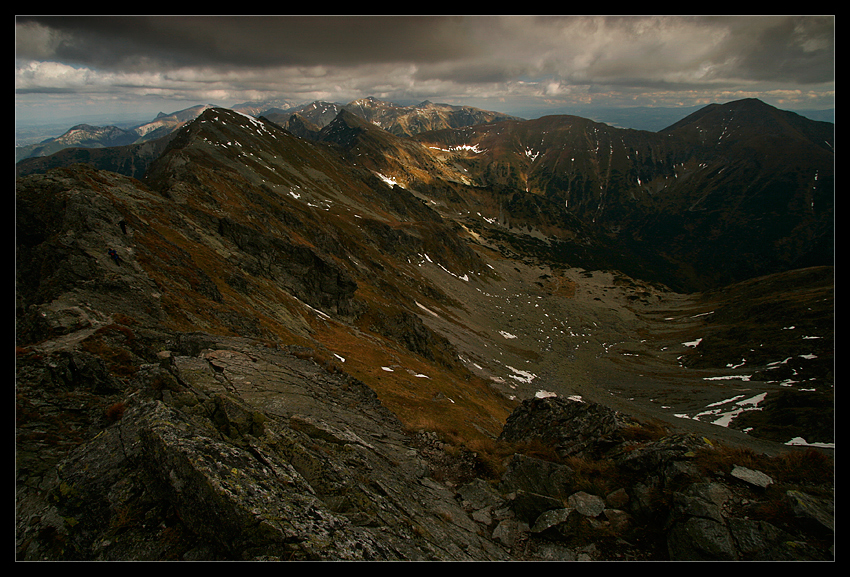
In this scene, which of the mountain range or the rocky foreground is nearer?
the rocky foreground

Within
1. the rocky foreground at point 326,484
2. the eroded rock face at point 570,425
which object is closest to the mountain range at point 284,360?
the rocky foreground at point 326,484

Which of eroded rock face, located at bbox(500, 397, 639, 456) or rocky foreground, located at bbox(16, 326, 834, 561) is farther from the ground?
rocky foreground, located at bbox(16, 326, 834, 561)

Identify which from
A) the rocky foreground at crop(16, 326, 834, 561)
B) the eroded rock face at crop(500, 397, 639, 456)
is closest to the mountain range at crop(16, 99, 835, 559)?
the rocky foreground at crop(16, 326, 834, 561)

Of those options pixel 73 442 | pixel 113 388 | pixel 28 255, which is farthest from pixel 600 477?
pixel 28 255

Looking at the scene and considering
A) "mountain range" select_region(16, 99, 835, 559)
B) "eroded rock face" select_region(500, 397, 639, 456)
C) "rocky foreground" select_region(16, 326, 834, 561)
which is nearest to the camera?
"rocky foreground" select_region(16, 326, 834, 561)

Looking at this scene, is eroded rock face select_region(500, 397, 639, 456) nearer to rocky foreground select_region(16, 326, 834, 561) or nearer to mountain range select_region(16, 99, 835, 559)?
rocky foreground select_region(16, 326, 834, 561)

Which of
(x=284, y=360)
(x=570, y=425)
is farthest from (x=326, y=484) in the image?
(x=284, y=360)

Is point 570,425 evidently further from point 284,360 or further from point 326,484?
point 284,360
